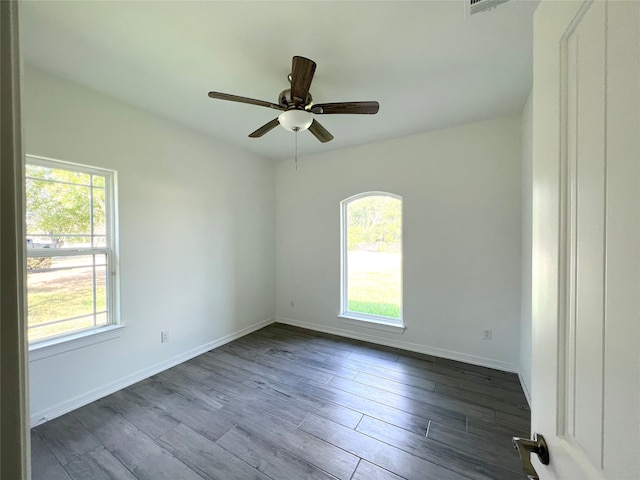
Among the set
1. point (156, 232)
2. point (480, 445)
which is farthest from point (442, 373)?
point (156, 232)

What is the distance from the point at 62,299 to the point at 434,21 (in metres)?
3.35

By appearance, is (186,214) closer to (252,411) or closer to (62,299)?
(62,299)

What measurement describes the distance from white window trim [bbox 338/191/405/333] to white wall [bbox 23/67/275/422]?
50.5 inches

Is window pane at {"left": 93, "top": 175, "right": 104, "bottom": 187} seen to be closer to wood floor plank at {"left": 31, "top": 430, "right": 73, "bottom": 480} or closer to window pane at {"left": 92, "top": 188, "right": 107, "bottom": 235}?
window pane at {"left": 92, "top": 188, "right": 107, "bottom": 235}

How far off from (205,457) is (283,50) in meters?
2.68

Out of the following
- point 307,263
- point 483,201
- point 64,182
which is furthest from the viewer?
point 307,263

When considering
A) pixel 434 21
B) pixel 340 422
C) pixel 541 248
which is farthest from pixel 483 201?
pixel 340 422

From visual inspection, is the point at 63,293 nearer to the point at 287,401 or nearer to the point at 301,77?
the point at 287,401

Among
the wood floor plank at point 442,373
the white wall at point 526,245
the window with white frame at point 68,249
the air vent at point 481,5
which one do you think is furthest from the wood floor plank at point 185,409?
the air vent at point 481,5

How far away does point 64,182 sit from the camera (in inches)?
80.9

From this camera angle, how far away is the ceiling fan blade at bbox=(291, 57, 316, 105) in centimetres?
142

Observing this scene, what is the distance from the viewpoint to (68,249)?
6.81 feet

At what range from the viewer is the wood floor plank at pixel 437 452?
148cm

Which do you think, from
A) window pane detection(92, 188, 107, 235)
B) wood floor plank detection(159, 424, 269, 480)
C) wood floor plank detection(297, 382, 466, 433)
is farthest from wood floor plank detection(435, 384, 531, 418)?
window pane detection(92, 188, 107, 235)
